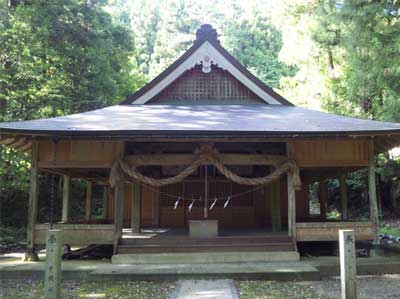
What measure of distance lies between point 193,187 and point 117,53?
970 cm

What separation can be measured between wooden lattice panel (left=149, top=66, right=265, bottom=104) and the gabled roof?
0.86ft

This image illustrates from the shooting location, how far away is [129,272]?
7484 mm

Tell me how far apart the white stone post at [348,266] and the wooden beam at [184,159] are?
4.00m

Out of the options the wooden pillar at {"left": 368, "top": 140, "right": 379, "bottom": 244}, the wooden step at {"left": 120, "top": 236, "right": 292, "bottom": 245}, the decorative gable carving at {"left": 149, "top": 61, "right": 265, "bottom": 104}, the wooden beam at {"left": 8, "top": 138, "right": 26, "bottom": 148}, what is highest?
the decorative gable carving at {"left": 149, "top": 61, "right": 265, "bottom": 104}

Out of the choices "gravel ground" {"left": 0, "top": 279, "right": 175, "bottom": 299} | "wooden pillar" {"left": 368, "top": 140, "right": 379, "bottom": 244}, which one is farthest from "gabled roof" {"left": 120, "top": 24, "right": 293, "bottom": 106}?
"gravel ground" {"left": 0, "top": 279, "right": 175, "bottom": 299}

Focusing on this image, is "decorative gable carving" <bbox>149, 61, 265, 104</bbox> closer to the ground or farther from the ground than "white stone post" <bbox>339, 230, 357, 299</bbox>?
farther from the ground

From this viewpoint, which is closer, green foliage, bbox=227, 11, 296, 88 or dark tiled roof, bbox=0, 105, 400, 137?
dark tiled roof, bbox=0, 105, 400, 137

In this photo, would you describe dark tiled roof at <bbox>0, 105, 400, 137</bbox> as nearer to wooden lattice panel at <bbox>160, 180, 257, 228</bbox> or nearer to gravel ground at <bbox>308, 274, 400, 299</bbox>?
gravel ground at <bbox>308, 274, 400, 299</bbox>

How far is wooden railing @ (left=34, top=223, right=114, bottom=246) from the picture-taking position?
29.1 feet

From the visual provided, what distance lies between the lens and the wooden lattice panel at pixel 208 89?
12.3m

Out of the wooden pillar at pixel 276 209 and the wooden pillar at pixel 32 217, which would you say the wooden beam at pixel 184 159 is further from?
the wooden pillar at pixel 276 209

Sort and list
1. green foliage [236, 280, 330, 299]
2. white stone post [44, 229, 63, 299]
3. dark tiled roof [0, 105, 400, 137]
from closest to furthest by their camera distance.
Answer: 1. white stone post [44, 229, 63, 299]
2. green foliage [236, 280, 330, 299]
3. dark tiled roof [0, 105, 400, 137]

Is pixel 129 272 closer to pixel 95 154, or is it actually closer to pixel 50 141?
pixel 95 154

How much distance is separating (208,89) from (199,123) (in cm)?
328
